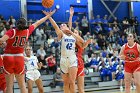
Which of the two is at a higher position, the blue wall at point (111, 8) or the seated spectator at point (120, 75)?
the blue wall at point (111, 8)

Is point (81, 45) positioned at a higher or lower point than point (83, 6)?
lower

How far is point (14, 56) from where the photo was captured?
738 cm

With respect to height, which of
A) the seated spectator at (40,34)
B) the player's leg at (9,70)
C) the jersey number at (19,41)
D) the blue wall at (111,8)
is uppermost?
the blue wall at (111,8)

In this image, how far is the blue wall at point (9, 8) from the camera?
66.7 ft

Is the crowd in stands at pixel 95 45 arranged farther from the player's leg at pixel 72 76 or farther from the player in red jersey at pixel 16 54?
the player in red jersey at pixel 16 54

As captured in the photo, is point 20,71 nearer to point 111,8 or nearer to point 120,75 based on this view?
point 120,75

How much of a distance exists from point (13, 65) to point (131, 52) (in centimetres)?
383

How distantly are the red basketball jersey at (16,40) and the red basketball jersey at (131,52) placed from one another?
3.46 metres

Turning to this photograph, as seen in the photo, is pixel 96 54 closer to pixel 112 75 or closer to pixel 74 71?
pixel 112 75

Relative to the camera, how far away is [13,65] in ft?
24.1

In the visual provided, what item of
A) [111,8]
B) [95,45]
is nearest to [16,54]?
[95,45]

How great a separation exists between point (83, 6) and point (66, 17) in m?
2.32

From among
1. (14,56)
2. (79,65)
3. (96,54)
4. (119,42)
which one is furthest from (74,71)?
(119,42)

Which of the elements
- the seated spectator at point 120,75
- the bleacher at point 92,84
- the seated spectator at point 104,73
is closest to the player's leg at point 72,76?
the bleacher at point 92,84
